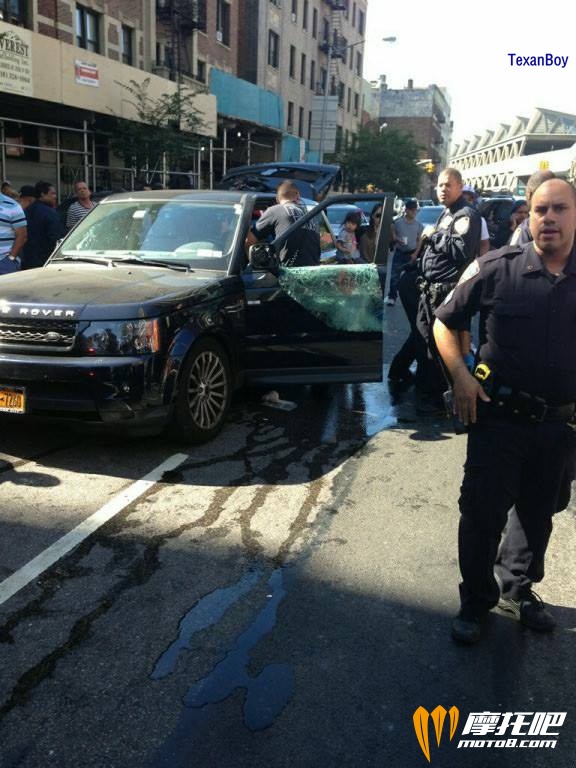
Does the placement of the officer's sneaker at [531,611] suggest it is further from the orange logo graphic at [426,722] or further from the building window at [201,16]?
the building window at [201,16]

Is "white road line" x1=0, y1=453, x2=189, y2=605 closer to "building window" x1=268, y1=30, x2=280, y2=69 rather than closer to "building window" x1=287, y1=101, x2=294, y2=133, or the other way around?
"building window" x1=268, y1=30, x2=280, y2=69

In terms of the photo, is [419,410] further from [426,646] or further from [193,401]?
[426,646]

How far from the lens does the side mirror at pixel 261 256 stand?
530 cm

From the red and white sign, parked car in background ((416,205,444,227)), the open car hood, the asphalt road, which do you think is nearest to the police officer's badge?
the asphalt road

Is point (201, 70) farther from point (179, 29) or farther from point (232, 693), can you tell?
point (232, 693)

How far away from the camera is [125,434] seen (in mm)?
4719

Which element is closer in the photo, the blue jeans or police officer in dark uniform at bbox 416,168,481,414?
police officer in dark uniform at bbox 416,168,481,414

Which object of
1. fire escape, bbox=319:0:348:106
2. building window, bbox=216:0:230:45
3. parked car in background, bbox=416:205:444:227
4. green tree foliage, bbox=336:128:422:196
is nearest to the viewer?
parked car in background, bbox=416:205:444:227

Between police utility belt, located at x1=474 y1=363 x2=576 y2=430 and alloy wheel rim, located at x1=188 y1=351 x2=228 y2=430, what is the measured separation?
255cm

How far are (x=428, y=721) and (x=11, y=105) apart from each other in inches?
739

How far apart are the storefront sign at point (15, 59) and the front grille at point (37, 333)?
42.0 ft

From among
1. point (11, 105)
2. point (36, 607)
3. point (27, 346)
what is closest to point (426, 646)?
point (36, 607)

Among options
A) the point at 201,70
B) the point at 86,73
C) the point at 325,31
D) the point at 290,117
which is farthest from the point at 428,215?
the point at 325,31

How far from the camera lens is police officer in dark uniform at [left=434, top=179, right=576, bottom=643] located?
8.94 ft
